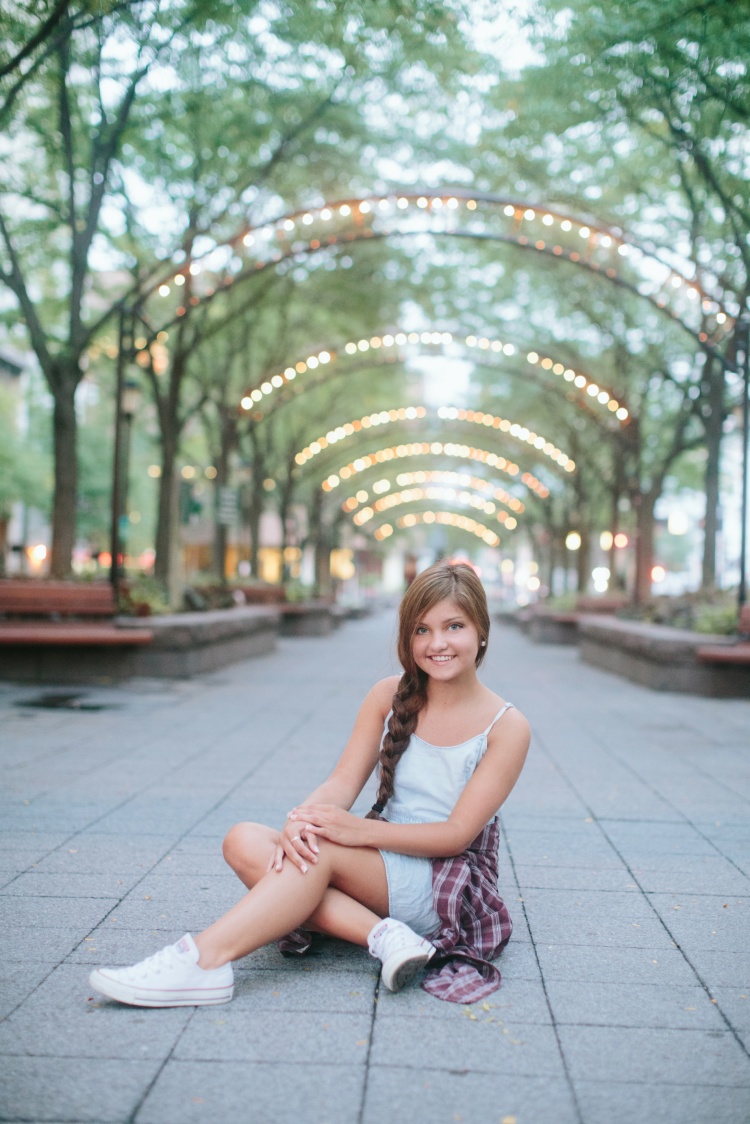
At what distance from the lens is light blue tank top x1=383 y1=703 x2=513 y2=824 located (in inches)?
164

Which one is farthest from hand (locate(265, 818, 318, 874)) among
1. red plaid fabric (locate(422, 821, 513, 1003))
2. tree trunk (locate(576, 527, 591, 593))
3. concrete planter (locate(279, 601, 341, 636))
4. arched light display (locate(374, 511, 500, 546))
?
arched light display (locate(374, 511, 500, 546))

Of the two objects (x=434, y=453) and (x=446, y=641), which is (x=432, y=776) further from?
(x=434, y=453)

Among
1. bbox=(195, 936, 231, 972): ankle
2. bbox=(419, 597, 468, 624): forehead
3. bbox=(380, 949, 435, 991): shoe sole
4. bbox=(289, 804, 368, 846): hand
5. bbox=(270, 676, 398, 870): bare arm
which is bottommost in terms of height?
bbox=(380, 949, 435, 991): shoe sole

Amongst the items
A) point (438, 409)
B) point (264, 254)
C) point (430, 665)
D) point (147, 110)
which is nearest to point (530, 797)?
point (430, 665)

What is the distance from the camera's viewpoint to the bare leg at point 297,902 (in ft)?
12.0

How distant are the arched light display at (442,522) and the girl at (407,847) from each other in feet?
252

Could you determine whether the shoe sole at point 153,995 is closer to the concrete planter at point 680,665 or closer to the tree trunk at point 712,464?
the concrete planter at point 680,665

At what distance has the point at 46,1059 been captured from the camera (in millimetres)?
3283

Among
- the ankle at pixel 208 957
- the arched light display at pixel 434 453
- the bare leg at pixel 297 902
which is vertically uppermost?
the arched light display at pixel 434 453

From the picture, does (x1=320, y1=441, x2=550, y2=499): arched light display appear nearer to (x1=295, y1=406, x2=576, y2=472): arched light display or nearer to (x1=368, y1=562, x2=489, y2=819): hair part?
(x1=295, y1=406, x2=576, y2=472): arched light display

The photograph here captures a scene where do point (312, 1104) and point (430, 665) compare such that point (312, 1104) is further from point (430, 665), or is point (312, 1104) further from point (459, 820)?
point (430, 665)

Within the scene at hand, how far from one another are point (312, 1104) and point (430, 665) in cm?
158

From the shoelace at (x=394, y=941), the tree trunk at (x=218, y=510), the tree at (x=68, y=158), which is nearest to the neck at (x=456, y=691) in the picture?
the shoelace at (x=394, y=941)

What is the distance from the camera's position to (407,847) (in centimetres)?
398
